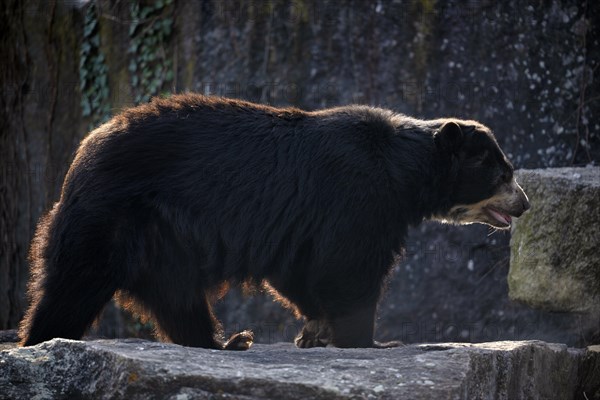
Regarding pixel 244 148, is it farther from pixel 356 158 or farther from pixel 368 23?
pixel 368 23

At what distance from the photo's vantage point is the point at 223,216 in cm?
517

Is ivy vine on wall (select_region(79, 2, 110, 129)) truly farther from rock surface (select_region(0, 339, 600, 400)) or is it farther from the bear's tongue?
rock surface (select_region(0, 339, 600, 400))

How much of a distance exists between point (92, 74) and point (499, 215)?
Result: 16.1ft

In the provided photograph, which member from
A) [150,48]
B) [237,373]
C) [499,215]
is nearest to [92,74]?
[150,48]

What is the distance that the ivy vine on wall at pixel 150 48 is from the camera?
900 cm

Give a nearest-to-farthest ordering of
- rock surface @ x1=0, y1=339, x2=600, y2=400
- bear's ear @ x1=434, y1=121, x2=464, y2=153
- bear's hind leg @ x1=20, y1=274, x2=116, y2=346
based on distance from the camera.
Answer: rock surface @ x1=0, y1=339, x2=600, y2=400 < bear's hind leg @ x1=20, y1=274, x2=116, y2=346 < bear's ear @ x1=434, y1=121, x2=464, y2=153

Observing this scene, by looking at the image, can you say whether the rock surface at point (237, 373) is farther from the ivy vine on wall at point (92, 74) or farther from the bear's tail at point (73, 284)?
the ivy vine on wall at point (92, 74)

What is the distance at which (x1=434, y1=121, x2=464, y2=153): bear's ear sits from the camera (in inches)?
224

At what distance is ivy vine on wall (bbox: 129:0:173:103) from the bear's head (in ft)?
12.7

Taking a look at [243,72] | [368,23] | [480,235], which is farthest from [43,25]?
[480,235]

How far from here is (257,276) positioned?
17.5ft

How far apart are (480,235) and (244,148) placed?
3.48m

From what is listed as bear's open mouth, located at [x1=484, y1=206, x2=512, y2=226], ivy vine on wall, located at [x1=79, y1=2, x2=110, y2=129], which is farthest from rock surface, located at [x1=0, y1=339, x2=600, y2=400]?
ivy vine on wall, located at [x1=79, y1=2, x2=110, y2=129]

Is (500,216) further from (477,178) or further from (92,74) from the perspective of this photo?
(92,74)
